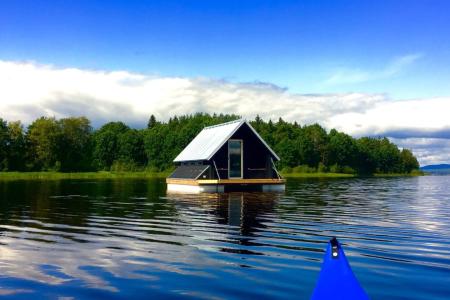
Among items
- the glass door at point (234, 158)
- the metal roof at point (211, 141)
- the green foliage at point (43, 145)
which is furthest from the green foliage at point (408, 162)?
the glass door at point (234, 158)

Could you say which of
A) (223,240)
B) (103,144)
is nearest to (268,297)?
(223,240)

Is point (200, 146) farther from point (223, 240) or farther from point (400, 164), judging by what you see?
point (400, 164)

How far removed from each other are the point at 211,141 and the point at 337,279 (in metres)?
39.9

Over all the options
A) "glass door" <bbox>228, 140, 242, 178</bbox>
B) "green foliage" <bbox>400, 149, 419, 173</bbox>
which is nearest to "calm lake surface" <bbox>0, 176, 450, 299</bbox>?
"glass door" <bbox>228, 140, 242, 178</bbox>

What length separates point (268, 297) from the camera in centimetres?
836

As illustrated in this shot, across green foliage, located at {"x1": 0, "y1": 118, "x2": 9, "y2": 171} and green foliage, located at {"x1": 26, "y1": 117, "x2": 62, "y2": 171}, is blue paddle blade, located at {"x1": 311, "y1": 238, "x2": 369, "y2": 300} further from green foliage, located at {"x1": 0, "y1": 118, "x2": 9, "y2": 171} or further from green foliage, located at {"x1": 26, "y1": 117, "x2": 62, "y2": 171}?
green foliage, located at {"x1": 26, "y1": 117, "x2": 62, "y2": 171}

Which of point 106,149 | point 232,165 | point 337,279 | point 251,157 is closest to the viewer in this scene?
point 337,279

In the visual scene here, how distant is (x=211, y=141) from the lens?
45.0m

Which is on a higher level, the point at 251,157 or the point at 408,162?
the point at 408,162

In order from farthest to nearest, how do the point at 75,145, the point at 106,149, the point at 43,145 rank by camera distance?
the point at 106,149, the point at 75,145, the point at 43,145

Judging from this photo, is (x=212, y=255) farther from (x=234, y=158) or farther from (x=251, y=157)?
(x=251, y=157)

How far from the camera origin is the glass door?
4266 centimetres

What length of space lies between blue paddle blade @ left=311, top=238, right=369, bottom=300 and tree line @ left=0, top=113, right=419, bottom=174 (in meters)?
103

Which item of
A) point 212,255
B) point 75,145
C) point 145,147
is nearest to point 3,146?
point 75,145
